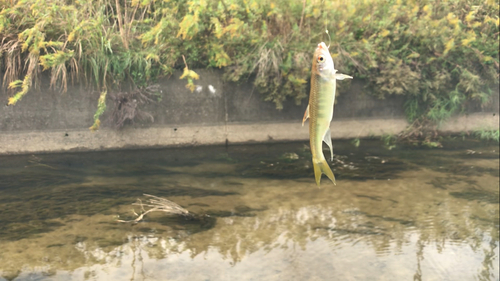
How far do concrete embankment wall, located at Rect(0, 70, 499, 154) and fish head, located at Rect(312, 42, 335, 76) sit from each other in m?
6.06

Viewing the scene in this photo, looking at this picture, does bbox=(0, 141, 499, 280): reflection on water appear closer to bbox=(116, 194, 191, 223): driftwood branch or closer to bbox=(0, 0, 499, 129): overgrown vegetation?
bbox=(116, 194, 191, 223): driftwood branch

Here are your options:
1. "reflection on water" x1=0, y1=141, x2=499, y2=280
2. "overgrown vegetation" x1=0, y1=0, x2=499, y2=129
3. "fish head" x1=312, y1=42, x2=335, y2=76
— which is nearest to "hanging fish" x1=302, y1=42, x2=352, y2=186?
"fish head" x1=312, y1=42, x2=335, y2=76

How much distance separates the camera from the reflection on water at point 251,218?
13.0ft

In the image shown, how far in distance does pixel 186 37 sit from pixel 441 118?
5.03 metres

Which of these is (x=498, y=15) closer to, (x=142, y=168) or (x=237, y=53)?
(x=237, y=53)

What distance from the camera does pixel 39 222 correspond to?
15.5ft

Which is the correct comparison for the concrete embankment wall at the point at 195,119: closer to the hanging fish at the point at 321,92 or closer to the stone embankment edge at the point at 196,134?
the stone embankment edge at the point at 196,134

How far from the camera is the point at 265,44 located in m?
7.62

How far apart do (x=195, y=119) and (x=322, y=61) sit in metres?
6.09

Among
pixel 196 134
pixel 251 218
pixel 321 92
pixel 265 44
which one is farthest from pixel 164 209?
pixel 265 44

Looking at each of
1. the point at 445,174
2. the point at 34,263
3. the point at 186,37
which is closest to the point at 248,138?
the point at 186,37

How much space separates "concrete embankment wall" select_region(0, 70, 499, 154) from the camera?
700 centimetres

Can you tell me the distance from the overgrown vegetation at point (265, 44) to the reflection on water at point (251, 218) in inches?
53.6

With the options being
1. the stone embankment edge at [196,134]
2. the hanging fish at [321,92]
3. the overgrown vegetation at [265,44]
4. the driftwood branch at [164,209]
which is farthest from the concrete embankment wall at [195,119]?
the hanging fish at [321,92]
